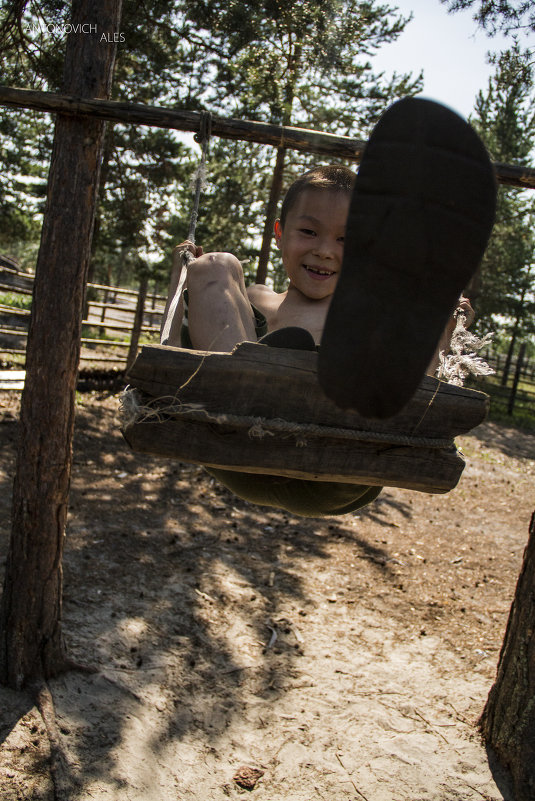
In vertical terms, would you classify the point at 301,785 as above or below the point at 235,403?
below

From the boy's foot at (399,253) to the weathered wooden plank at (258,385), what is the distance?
23cm

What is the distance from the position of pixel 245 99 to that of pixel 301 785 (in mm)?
6701

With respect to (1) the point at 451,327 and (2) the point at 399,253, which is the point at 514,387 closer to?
(1) the point at 451,327

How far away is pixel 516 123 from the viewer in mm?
12688

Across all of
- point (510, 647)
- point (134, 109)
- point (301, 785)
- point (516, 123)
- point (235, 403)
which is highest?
point (516, 123)

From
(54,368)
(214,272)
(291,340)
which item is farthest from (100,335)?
(291,340)

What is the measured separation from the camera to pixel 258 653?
3.86 m

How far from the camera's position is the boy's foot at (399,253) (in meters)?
1.13

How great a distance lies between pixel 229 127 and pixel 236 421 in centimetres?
147

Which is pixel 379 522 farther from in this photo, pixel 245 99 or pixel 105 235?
pixel 105 235

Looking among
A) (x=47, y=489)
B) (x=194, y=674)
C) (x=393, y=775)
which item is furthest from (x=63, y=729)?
(x=393, y=775)

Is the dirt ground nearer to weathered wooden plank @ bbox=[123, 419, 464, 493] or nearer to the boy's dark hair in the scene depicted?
weathered wooden plank @ bbox=[123, 419, 464, 493]

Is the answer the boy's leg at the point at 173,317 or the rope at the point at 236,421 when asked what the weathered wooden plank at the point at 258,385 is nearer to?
the rope at the point at 236,421

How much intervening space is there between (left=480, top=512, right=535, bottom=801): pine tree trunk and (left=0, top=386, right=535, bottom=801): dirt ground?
12cm
